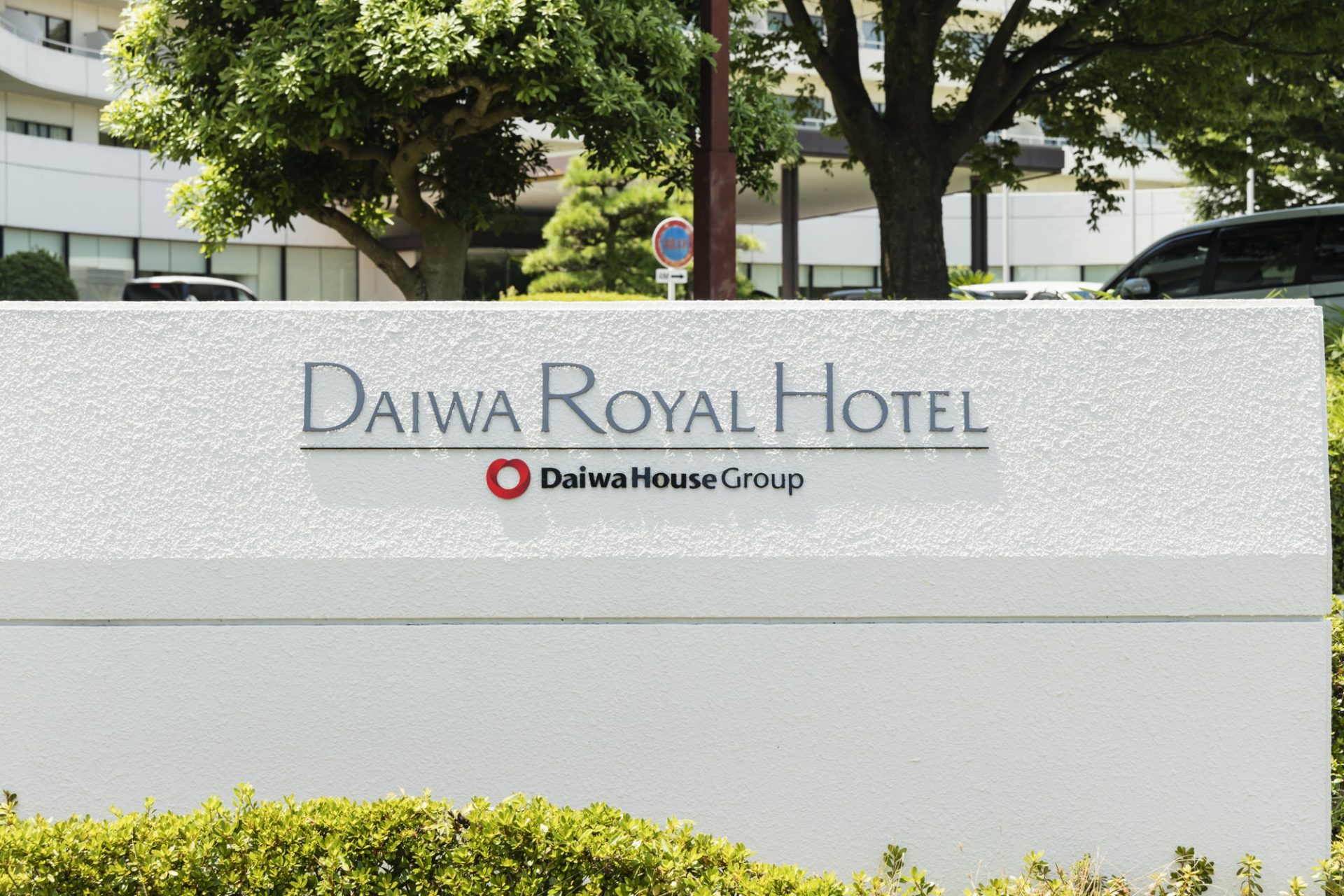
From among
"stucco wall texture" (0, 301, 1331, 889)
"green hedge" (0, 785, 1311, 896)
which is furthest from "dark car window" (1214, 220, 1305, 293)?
"green hedge" (0, 785, 1311, 896)

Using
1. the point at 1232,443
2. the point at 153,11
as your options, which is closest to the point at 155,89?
the point at 153,11

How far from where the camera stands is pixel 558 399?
414 cm

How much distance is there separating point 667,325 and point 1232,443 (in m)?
1.72

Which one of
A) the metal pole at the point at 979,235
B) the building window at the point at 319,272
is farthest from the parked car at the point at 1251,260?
the building window at the point at 319,272

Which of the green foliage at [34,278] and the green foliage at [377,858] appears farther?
the green foliage at [34,278]

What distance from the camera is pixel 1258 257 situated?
40.8 feet

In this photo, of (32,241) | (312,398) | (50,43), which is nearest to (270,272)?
(32,241)

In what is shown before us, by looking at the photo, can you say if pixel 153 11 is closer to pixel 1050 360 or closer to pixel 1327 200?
pixel 1050 360

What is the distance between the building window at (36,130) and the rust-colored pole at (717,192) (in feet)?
86.1

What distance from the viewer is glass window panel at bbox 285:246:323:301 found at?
112 feet

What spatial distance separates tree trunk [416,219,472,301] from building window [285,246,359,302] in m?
24.0

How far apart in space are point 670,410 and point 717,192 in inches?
138

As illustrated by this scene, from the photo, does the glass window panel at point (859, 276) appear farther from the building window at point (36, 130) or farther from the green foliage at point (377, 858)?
the green foliage at point (377, 858)

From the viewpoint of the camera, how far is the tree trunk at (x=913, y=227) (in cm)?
1181
